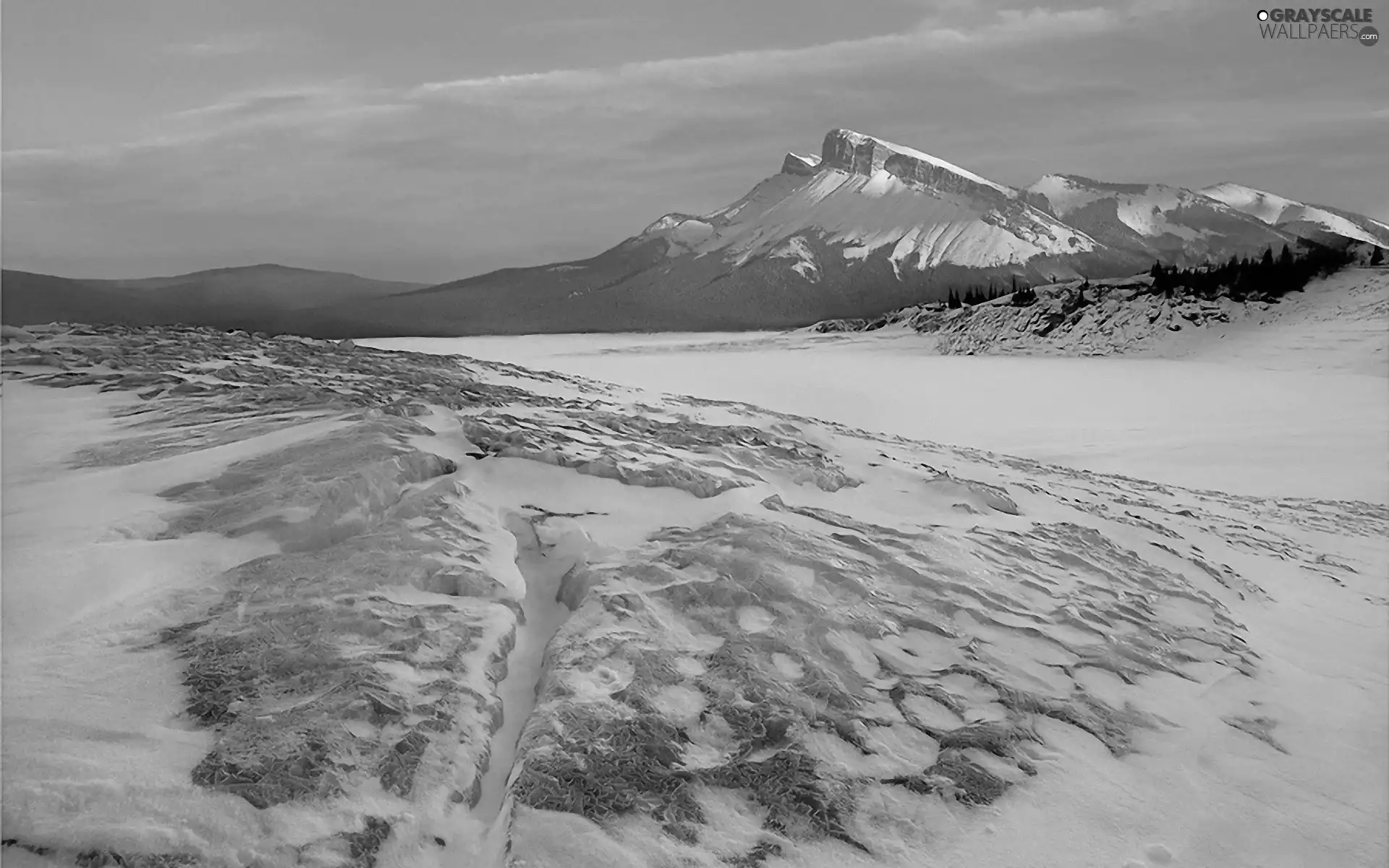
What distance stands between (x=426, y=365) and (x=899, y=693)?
6.79 metres

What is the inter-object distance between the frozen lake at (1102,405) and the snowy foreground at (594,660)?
26.5ft

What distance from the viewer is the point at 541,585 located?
13.2ft

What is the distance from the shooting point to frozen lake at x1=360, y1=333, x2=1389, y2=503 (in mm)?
13336

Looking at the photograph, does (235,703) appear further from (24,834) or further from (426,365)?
(426,365)

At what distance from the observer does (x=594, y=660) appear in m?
3.37

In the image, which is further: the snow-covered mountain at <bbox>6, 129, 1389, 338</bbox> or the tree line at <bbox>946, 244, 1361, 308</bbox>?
the snow-covered mountain at <bbox>6, 129, 1389, 338</bbox>

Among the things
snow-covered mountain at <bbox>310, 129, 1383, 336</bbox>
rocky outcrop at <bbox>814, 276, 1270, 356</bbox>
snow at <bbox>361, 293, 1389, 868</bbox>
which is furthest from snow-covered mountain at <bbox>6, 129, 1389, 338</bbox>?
snow at <bbox>361, 293, 1389, 868</bbox>

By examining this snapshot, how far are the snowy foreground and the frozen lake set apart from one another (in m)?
8.09

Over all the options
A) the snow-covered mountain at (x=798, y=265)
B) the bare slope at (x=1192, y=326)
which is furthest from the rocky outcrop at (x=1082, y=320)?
the snow-covered mountain at (x=798, y=265)

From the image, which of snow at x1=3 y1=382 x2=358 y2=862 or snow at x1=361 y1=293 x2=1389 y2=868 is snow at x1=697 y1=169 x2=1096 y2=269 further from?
snow at x1=3 y1=382 x2=358 y2=862

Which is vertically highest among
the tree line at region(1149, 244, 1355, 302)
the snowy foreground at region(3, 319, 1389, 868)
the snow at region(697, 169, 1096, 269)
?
the snow at region(697, 169, 1096, 269)

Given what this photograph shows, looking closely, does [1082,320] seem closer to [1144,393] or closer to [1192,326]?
[1192,326]

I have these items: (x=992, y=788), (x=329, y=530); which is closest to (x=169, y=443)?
(x=329, y=530)

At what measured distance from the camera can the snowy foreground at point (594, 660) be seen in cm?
253
